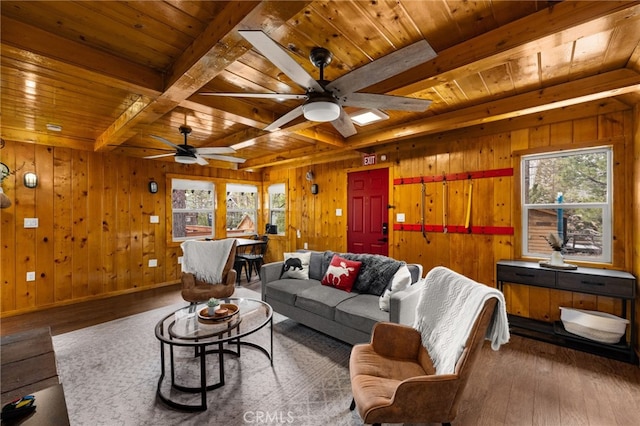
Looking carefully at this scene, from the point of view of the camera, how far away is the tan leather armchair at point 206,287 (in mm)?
3379

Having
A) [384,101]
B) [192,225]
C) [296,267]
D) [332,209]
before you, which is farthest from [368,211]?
[192,225]

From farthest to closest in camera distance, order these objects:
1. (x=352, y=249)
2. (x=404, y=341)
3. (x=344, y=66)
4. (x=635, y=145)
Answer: (x=352, y=249), (x=635, y=145), (x=344, y=66), (x=404, y=341)

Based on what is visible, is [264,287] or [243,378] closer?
[243,378]

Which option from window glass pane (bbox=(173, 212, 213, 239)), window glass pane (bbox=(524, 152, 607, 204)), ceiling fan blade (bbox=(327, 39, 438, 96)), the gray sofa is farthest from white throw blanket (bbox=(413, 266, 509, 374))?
window glass pane (bbox=(173, 212, 213, 239))

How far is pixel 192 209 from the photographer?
18.8ft

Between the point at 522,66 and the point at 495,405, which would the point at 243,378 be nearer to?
the point at 495,405

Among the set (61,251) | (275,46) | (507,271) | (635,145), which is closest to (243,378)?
(275,46)

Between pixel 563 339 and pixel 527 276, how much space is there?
0.72 m

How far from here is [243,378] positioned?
2250 mm

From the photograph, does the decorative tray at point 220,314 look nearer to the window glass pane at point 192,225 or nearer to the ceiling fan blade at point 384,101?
the ceiling fan blade at point 384,101

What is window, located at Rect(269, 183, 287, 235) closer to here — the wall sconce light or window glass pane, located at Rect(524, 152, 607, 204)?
the wall sconce light

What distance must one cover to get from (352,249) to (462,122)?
108 inches

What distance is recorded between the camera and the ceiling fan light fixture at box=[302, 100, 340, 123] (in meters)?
1.81

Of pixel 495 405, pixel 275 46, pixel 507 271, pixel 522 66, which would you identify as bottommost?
pixel 495 405
